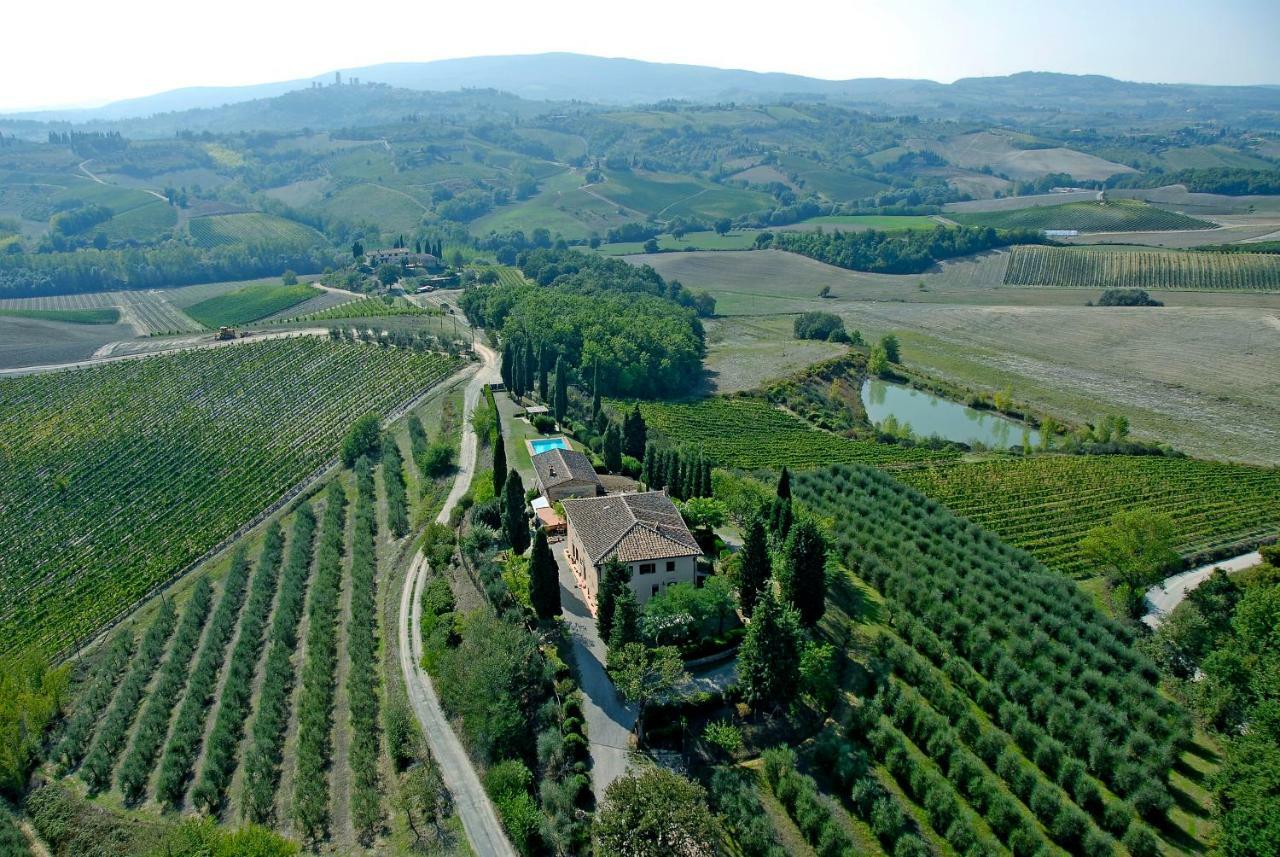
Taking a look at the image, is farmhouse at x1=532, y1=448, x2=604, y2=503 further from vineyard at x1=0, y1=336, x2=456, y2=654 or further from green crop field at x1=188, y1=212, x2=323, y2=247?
green crop field at x1=188, y1=212, x2=323, y2=247

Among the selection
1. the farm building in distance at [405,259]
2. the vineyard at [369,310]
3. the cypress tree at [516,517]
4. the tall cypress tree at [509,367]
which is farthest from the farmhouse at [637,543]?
the farm building in distance at [405,259]

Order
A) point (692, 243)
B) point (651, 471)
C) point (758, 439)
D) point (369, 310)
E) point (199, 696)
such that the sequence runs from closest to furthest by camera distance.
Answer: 1. point (199, 696)
2. point (651, 471)
3. point (758, 439)
4. point (369, 310)
5. point (692, 243)

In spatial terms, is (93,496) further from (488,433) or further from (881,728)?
(881,728)

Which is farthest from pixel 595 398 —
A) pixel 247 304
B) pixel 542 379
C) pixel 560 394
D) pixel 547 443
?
pixel 247 304

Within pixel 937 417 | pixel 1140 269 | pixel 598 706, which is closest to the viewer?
pixel 598 706

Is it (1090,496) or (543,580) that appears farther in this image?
(1090,496)

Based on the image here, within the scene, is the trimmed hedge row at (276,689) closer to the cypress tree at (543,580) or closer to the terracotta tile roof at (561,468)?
the cypress tree at (543,580)

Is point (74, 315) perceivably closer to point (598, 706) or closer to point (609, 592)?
point (609, 592)
